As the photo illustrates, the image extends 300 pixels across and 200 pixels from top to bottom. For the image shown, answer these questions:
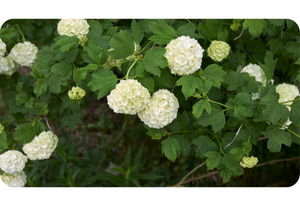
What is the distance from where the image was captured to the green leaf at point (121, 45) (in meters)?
1.31

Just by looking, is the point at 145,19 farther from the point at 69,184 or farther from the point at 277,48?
the point at 69,184

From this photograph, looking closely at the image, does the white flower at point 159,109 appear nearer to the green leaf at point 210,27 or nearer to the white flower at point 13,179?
the green leaf at point 210,27

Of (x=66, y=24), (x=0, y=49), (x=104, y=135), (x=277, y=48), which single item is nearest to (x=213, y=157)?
(x=277, y=48)

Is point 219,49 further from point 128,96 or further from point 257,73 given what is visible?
point 128,96

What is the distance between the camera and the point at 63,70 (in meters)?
1.46

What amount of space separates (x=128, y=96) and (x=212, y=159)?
0.73m

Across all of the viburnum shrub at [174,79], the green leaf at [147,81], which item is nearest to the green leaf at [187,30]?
the viburnum shrub at [174,79]

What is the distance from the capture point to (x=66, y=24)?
146 centimetres

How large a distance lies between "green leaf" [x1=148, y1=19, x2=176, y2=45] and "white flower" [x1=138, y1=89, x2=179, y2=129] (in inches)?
12.5

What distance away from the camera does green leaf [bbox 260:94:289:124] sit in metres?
1.26

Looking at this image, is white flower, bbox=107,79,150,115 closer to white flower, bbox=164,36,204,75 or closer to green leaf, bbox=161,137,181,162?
white flower, bbox=164,36,204,75

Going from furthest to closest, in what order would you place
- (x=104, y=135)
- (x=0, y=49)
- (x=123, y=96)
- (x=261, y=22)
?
(x=104, y=135)
(x=0, y=49)
(x=261, y=22)
(x=123, y=96)

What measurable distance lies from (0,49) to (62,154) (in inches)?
58.4

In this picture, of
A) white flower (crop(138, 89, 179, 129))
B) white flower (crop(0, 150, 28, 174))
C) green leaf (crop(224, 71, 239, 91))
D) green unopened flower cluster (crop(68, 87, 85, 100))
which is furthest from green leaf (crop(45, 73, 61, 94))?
green leaf (crop(224, 71, 239, 91))
